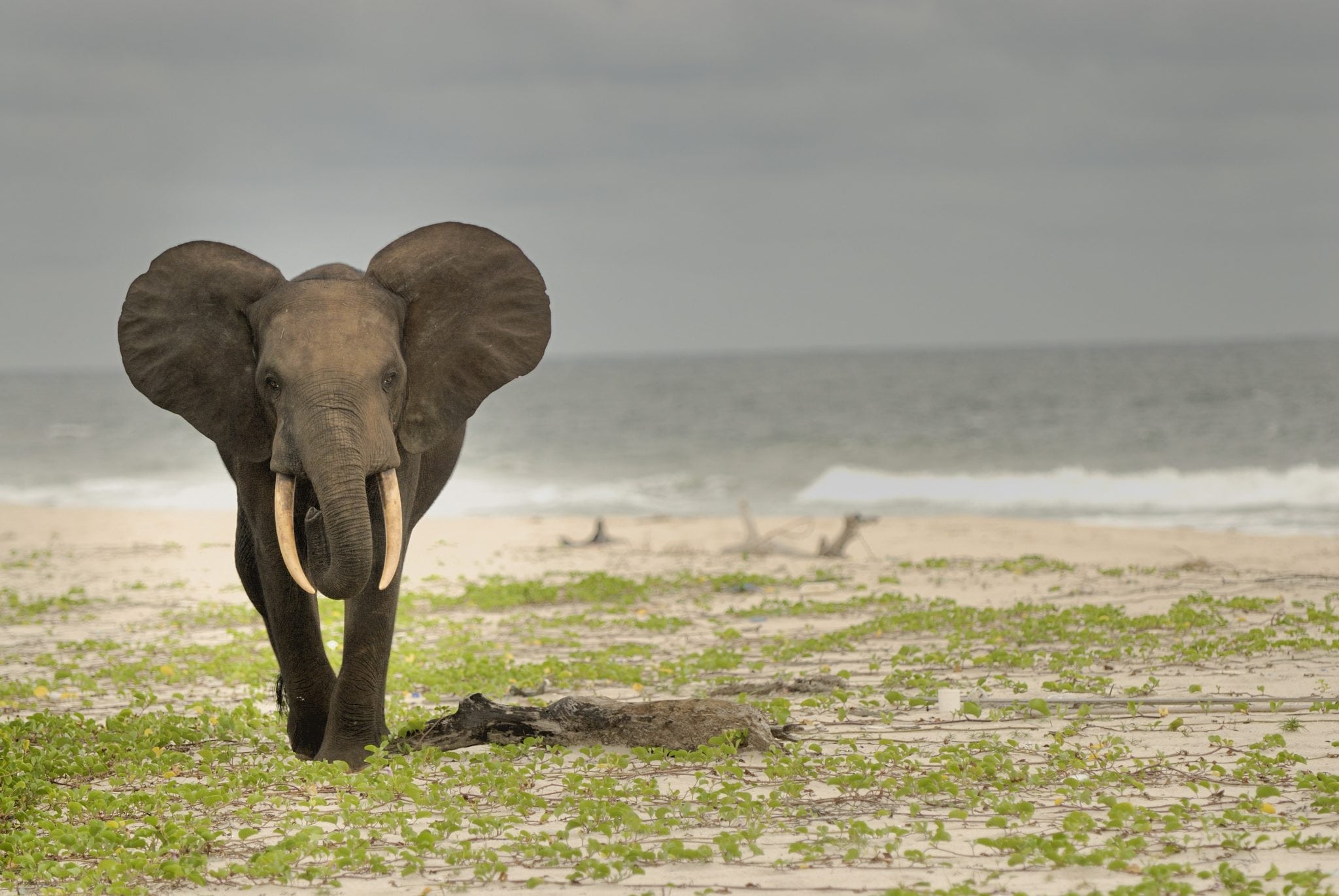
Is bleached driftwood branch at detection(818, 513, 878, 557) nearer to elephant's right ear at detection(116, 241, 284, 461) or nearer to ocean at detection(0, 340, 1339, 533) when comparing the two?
ocean at detection(0, 340, 1339, 533)

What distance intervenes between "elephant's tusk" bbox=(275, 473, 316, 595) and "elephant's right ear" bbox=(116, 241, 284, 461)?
1.35 ft

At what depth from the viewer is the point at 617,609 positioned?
44.0ft

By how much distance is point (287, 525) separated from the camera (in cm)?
655

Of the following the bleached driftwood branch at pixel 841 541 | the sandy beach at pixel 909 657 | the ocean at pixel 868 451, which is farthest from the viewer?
the ocean at pixel 868 451

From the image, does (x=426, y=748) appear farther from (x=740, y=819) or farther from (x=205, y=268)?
(x=205, y=268)

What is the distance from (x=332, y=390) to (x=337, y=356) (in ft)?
0.66

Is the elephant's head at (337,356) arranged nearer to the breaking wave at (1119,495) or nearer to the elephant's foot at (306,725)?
the elephant's foot at (306,725)

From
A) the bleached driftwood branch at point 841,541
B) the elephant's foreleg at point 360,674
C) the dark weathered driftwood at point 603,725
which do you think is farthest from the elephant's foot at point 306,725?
the bleached driftwood branch at point 841,541

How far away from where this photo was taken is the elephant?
6.42 metres

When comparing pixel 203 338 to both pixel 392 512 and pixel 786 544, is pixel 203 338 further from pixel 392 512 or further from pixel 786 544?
pixel 786 544

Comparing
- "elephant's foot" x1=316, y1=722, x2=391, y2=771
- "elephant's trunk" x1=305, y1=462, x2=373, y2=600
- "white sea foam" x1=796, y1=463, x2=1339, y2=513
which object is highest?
"white sea foam" x1=796, y1=463, x2=1339, y2=513

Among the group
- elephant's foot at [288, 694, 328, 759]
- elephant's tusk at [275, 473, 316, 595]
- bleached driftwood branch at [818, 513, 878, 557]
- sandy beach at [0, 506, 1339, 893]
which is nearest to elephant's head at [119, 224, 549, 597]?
elephant's tusk at [275, 473, 316, 595]

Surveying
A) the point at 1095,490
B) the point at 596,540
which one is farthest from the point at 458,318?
the point at 1095,490

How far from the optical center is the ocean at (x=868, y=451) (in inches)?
1266
